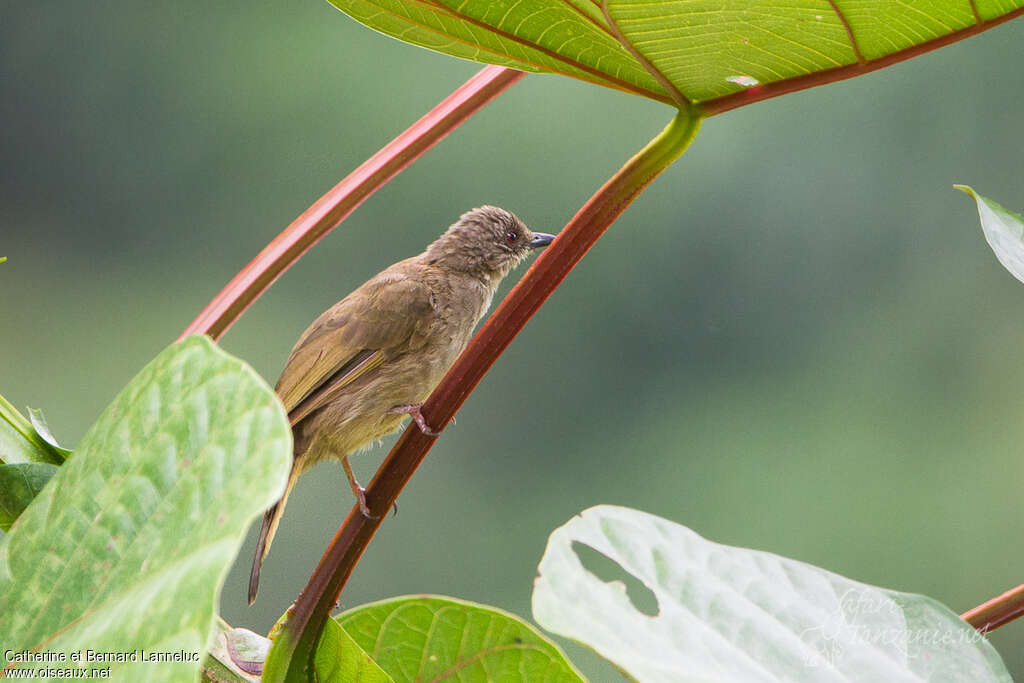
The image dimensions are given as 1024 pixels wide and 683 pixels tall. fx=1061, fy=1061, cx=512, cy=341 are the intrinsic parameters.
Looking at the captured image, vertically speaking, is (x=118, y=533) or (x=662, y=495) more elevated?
(x=118, y=533)

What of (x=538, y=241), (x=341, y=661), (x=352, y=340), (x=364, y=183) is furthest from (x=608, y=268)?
(x=341, y=661)

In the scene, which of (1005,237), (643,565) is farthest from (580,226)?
(1005,237)

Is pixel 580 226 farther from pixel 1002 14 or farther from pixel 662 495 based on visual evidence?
pixel 662 495

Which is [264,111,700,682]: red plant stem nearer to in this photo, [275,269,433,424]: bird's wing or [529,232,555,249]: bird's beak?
[275,269,433,424]: bird's wing

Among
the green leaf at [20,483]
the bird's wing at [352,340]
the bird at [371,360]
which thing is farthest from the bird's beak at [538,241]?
the green leaf at [20,483]

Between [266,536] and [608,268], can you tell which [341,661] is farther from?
[608,268]

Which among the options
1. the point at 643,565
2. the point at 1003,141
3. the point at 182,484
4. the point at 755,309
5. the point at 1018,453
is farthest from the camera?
the point at 755,309

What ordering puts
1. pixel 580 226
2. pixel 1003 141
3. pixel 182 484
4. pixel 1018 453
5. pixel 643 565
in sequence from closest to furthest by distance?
pixel 182 484 → pixel 643 565 → pixel 580 226 → pixel 1018 453 → pixel 1003 141
